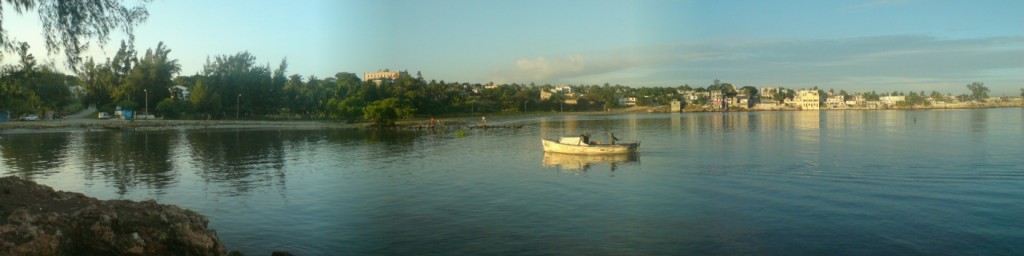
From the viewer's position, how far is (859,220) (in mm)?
17516

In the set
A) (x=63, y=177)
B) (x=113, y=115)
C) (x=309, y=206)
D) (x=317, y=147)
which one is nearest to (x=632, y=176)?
(x=309, y=206)

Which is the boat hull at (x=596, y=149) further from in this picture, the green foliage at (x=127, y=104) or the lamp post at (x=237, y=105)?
the green foliage at (x=127, y=104)

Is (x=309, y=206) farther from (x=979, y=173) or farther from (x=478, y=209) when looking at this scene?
(x=979, y=173)

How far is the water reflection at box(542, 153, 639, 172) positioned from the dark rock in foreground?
2096cm

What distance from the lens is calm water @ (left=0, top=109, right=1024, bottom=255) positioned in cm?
1530

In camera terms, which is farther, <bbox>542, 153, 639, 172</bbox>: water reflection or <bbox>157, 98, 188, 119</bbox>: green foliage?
<bbox>157, 98, 188, 119</bbox>: green foliage

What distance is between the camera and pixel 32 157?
39.2 m

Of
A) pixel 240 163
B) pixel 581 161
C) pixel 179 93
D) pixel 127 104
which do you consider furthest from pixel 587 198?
pixel 179 93

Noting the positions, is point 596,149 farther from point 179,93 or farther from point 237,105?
point 179,93

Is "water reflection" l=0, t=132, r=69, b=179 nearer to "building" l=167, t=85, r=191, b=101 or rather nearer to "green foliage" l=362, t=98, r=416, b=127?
"green foliage" l=362, t=98, r=416, b=127

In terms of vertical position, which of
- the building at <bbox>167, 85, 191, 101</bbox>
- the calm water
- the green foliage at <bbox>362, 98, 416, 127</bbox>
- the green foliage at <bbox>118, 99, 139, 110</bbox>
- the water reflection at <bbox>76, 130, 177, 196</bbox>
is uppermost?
the building at <bbox>167, 85, 191, 101</bbox>

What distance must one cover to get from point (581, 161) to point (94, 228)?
26.8 meters

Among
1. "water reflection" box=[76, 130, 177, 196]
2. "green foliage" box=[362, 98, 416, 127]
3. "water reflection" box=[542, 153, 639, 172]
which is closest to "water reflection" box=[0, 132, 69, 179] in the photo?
"water reflection" box=[76, 130, 177, 196]

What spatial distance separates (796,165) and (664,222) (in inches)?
680
